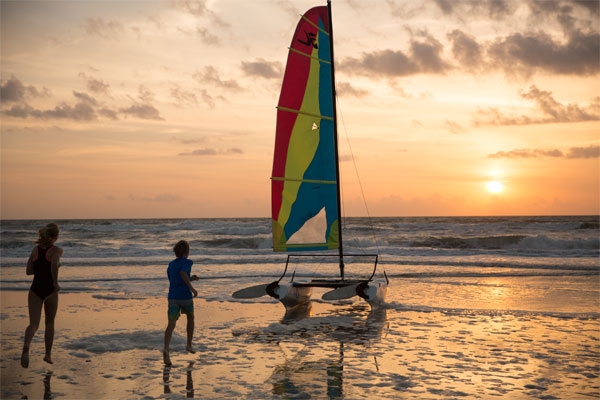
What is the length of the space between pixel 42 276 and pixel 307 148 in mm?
7772

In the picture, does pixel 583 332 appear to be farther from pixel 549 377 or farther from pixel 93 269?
pixel 93 269

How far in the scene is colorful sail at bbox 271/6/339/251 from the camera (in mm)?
13789

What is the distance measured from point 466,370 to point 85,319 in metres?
7.93

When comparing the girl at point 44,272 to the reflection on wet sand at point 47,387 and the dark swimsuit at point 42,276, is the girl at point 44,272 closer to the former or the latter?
the dark swimsuit at point 42,276

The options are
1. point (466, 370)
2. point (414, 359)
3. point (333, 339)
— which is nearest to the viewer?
point (466, 370)

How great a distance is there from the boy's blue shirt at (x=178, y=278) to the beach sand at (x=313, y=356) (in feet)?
3.21

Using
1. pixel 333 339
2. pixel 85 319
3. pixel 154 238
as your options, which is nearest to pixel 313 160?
pixel 333 339

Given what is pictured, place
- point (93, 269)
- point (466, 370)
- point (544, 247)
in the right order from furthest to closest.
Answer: point (544, 247) → point (93, 269) → point (466, 370)

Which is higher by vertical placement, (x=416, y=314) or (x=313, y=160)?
(x=313, y=160)

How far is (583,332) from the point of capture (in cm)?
1067

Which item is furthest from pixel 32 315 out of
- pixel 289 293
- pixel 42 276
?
pixel 289 293

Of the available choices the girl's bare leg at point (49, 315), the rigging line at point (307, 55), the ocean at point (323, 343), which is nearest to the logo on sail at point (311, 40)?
the rigging line at point (307, 55)

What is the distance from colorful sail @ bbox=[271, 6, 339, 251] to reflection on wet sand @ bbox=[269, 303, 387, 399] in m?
2.95

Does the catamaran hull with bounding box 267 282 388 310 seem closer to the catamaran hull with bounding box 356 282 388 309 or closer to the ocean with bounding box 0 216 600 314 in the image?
the catamaran hull with bounding box 356 282 388 309
